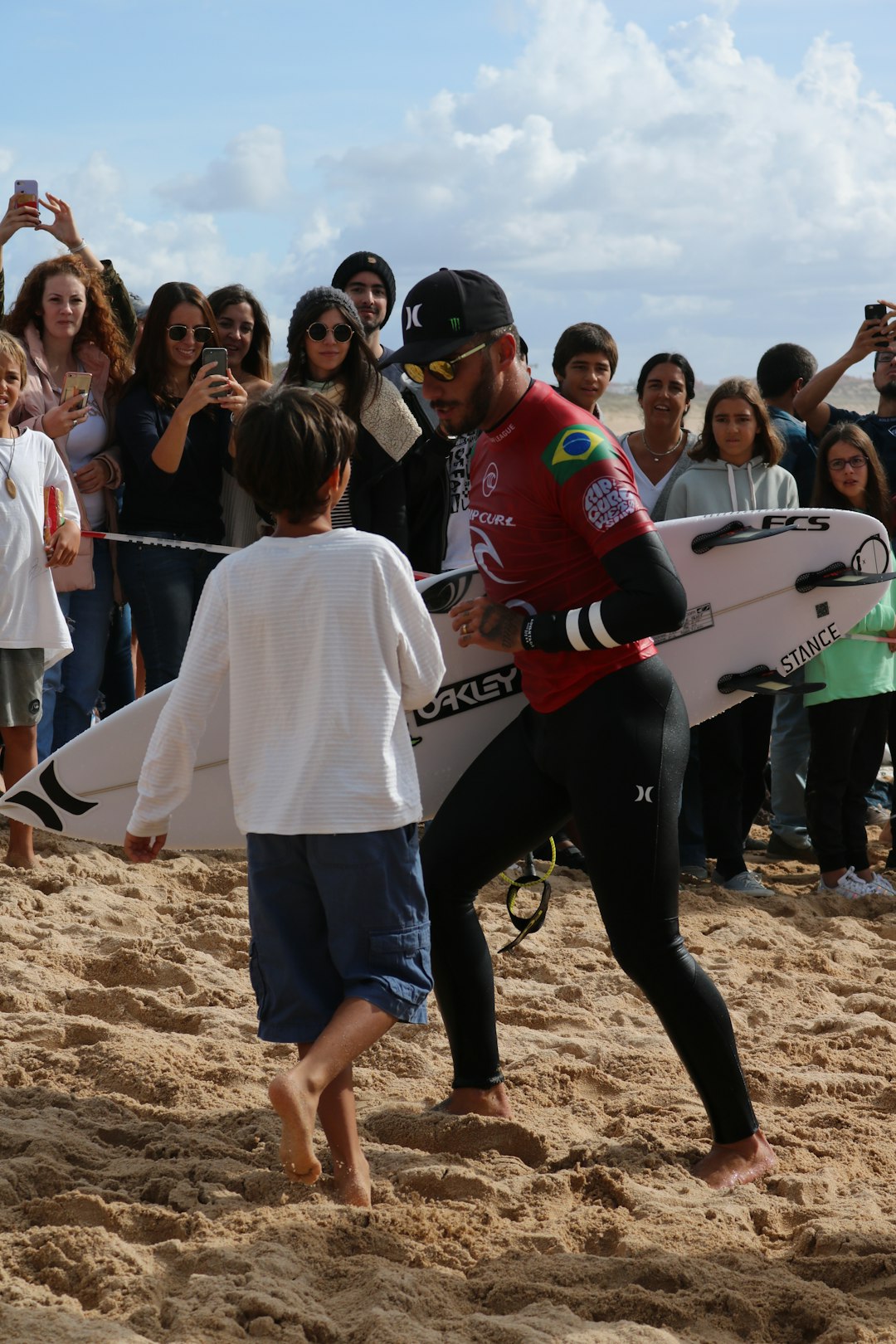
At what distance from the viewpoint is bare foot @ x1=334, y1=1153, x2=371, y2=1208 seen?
8.73ft

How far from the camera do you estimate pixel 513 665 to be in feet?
12.7

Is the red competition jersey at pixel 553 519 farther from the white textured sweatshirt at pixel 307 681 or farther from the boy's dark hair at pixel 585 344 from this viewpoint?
the boy's dark hair at pixel 585 344

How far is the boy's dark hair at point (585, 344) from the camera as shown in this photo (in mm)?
5539

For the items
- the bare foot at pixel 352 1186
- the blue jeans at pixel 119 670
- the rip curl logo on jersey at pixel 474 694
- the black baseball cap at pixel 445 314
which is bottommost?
the bare foot at pixel 352 1186

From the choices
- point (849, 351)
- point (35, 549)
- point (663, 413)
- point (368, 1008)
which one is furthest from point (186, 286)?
point (368, 1008)

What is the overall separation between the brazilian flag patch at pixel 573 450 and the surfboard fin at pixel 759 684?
1.46 metres

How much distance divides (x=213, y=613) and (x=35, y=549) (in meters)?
2.44

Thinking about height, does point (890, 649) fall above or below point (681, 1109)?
above

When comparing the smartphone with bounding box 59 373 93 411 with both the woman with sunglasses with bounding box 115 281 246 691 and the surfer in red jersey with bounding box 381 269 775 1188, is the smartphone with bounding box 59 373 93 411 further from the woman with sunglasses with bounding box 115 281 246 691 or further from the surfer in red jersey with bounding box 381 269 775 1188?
the surfer in red jersey with bounding box 381 269 775 1188

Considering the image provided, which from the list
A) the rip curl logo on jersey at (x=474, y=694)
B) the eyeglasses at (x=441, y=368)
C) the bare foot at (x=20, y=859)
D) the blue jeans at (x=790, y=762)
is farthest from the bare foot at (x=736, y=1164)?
the blue jeans at (x=790, y=762)

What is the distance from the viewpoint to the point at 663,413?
18.4 feet

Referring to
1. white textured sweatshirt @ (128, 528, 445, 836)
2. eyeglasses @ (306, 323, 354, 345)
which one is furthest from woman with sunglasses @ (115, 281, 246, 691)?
white textured sweatshirt @ (128, 528, 445, 836)

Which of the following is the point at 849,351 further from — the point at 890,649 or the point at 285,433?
the point at 285,433

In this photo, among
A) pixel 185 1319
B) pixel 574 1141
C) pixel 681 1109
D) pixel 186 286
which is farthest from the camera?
pixel 186 286
